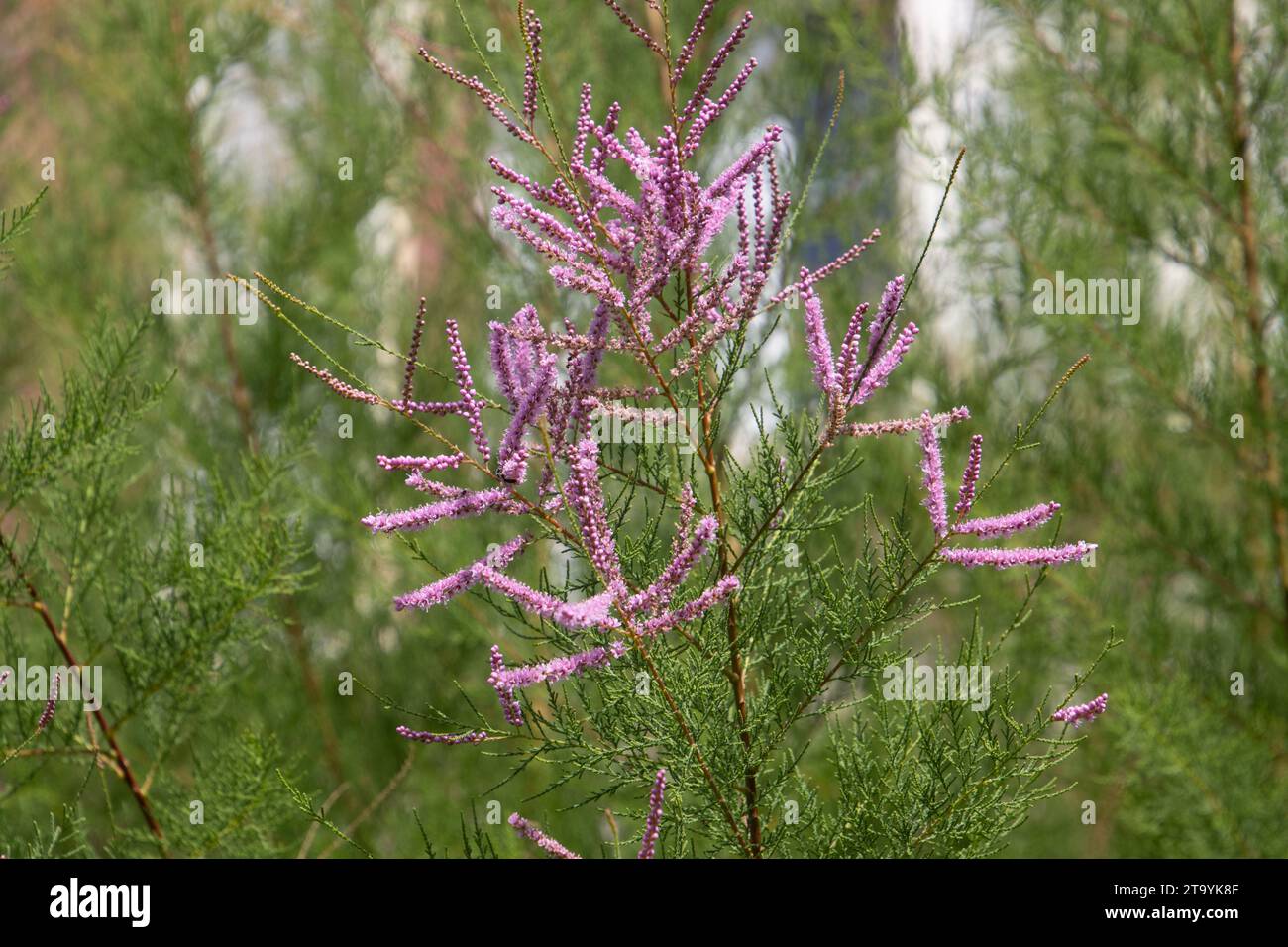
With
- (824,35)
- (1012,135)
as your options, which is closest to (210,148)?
(824,35)

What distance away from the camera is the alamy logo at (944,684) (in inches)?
67.6

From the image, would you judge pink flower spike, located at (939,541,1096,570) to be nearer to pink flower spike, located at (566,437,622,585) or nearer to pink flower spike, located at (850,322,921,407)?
pink flower spike, located at (850,322,921,407)

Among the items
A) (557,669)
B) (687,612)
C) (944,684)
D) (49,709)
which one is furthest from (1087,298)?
(49,709)

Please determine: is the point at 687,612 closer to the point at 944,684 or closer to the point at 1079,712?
the point at 1079,712

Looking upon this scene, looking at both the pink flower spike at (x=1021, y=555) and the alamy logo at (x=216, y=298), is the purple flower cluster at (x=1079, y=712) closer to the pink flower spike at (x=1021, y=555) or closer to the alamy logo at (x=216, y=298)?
the pink flower spike at (x=1021, y=555)

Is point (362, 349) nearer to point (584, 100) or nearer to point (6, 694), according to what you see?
point (6, 694)

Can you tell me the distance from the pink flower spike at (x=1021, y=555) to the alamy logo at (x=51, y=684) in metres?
1.52

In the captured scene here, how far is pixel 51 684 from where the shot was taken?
2.45 m

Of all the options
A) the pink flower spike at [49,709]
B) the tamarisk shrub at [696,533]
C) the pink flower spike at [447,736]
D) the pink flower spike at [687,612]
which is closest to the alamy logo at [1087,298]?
the tamarisk shrub at [696,533]

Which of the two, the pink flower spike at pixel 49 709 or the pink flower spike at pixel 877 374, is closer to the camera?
the pink flower spike at pixel 877 374
